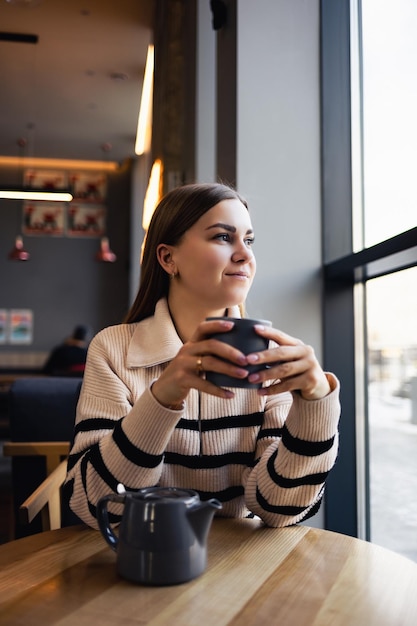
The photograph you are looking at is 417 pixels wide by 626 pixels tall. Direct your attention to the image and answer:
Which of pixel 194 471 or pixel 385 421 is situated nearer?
pixel 194 471

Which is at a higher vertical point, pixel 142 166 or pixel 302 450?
pixel 142 166

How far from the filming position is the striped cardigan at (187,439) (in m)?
1.00

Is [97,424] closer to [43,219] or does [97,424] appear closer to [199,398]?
[199,398]

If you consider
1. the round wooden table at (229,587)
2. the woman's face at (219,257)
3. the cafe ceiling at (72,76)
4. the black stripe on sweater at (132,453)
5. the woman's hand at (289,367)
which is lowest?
the round wooden table at (229,587)

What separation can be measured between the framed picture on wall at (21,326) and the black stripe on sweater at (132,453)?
8.26m

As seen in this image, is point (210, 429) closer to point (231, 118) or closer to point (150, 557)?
point (150, 557)

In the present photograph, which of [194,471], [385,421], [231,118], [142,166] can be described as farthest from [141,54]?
[194,471]

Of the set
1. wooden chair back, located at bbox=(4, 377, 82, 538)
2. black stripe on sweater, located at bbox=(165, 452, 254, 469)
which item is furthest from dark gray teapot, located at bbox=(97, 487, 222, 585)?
wooden chair back, located at bbox=(4, 377, 82, 538)

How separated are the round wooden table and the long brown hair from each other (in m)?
0.56

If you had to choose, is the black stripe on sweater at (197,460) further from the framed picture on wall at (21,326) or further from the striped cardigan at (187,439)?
the framed picture on wall at (21,326)

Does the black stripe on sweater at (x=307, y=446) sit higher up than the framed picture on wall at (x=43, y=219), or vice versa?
the framed picture on wall at (x=43, y=219)

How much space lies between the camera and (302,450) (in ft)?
3.36

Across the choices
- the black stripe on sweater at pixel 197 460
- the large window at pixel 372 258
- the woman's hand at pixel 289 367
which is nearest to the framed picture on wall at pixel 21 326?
the large window at pixel 372 258

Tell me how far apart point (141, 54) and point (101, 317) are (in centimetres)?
414
